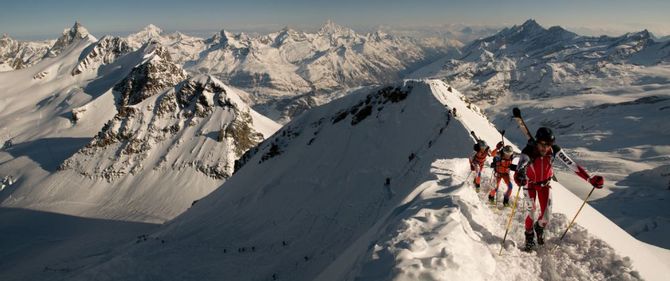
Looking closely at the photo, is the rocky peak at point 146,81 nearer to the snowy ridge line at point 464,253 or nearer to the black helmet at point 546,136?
the snowy ridge line at point 464,253

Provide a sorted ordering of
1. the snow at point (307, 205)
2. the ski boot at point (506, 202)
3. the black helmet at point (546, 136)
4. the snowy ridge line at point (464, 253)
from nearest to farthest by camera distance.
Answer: the snowy ridge line at point (464, 253) < the snow at point (307, 205) < the black helmet at point (546, 136) < the ski boot at point (506, 202)

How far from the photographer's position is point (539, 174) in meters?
10.9

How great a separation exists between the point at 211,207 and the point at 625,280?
1565 inches

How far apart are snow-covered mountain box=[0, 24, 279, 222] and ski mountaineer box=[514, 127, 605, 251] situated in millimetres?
92221

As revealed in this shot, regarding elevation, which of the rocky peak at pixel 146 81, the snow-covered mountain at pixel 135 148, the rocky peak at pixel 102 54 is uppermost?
the rocky peak at pixel 102 54

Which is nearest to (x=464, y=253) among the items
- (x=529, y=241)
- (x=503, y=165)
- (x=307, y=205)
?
(x=529, y=241)

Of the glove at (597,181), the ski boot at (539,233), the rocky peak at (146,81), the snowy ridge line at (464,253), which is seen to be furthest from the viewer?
the rocky peak at (146,81)

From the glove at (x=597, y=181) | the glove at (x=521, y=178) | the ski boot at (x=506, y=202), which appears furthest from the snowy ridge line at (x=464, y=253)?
the glove at (x=597, y=181)

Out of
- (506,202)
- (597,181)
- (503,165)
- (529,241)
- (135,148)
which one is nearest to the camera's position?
(597,181)

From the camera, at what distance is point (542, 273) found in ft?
31.6

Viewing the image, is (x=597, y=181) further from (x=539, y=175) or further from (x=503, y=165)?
(x=503, y=165)

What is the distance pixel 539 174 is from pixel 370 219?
11230 mm

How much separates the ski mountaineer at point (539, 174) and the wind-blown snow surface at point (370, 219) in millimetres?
707

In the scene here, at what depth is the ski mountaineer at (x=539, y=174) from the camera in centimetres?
1057
